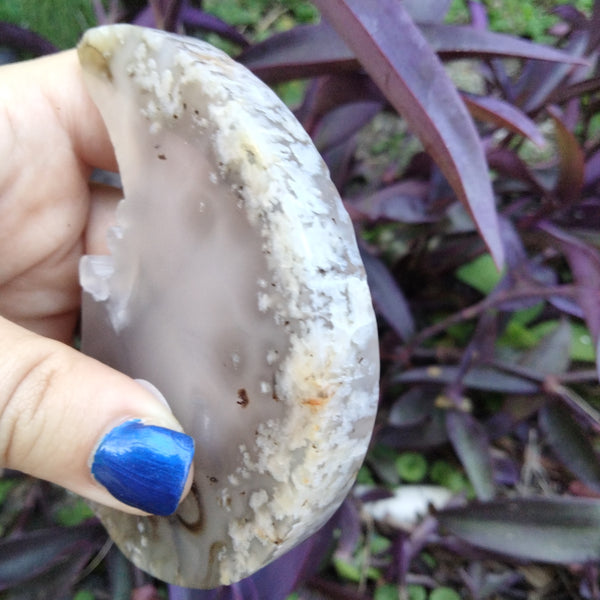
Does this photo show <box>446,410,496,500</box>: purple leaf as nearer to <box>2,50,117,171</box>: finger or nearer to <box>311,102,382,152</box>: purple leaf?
<box>311,102,382,152</box>: purple leaf

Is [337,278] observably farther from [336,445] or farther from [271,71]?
[271,71]

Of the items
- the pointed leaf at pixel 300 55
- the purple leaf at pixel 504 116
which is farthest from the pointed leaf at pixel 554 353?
the pointed leaf at pixel 300 55

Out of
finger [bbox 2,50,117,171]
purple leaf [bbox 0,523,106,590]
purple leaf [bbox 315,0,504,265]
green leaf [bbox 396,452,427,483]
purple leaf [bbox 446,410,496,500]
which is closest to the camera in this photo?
purple leaf [bbox 315,0,504,265]

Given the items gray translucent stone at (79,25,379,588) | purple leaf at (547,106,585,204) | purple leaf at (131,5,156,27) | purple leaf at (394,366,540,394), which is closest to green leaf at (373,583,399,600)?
purple leaf at (394,366,540,394)

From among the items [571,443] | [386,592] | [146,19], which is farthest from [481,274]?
[146,19]

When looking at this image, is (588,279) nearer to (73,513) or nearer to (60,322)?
(60,322)
